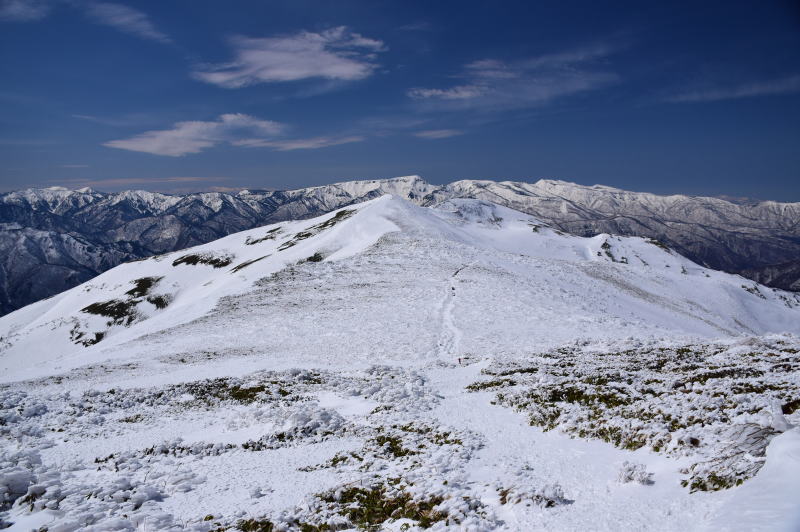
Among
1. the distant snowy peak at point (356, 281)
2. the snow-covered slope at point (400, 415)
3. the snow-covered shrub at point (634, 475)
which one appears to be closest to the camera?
the snow-covered slope at point (400, 415)

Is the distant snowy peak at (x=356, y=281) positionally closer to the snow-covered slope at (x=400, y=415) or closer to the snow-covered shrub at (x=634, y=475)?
the snow-covered slope at (x=400, y=415)

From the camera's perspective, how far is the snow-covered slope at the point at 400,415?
10.0m

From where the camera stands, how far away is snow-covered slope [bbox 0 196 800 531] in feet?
32.9

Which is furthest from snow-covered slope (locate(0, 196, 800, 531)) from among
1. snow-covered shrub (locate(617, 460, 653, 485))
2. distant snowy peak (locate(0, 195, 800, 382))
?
distant snowy peak (locate(0, 195, 800, 382))

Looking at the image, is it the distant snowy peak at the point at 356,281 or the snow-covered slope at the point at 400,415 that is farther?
the distant snowy peak at the point at 356,281

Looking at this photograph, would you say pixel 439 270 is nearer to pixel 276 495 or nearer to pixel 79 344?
pixel 276 495

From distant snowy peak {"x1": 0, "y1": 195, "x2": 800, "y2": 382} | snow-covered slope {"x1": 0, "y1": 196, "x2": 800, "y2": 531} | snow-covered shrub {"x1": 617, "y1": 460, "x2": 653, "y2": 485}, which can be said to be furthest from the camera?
distant snowy peak {"x1": 0, "y1": 195, "x2": 800, "y2": 382}

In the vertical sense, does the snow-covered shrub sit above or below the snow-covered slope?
above

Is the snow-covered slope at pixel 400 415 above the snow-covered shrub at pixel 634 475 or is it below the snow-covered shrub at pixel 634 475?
below

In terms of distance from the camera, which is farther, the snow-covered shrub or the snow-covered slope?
the snow-covered shrub

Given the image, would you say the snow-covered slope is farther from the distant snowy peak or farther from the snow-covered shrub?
the distant snowy peak

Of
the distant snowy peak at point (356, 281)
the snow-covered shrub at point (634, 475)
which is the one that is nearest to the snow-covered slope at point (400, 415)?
the snow-covered shrub at point (634, 475)

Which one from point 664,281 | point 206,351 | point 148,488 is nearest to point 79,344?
point 206,351

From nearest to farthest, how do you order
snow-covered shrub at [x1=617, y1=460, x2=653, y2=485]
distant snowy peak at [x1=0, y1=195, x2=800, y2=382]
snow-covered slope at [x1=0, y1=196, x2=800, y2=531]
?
snow-covered slope at [x1=0, y1=196, x2=800, y2=531] → snow-covered shrub at [x1=617, y1=460, x2=653, y2=485] → distant snowy peak at [x1=0, y1=195, x2=800, y2=382]
